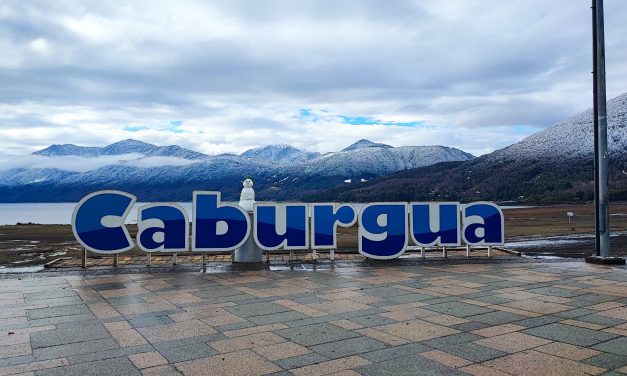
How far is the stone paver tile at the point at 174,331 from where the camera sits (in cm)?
691

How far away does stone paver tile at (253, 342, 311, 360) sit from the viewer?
608 cm

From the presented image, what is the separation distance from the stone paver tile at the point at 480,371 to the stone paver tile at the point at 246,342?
2.40m

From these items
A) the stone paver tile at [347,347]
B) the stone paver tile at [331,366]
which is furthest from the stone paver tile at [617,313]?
the stone paver tile at [331,366]

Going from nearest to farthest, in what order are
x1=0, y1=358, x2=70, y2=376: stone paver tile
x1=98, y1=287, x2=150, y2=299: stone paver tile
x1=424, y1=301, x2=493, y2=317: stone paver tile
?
x1=0, y1=358, x2=70, y2=376: stone paver tile → x1=424, y1=301, x2=493, y2=317: stone paver tile → x1=98, y1=287, x2=150, y2=299: stone paver tile

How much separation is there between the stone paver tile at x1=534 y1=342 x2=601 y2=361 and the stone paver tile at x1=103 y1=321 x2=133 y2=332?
18.6 feet

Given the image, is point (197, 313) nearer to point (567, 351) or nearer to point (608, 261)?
point (567, 351)

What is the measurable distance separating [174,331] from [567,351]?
5169 mm

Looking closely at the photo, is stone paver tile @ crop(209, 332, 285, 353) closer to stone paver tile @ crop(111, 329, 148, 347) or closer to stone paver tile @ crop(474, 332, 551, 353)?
stone paver tile @ crop(111, 329, 148, 347)

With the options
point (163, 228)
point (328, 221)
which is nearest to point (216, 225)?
point (163, 228)

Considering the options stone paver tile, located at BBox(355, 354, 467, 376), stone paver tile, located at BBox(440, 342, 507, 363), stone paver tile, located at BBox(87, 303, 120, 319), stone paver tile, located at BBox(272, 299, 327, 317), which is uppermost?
stone paver tile, located at BBox(87, 303, 120, 319)

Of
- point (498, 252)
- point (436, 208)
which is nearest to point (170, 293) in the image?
point (436, 208)

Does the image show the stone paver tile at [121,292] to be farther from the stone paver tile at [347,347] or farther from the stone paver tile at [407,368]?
the stone paver tile at [407,368]

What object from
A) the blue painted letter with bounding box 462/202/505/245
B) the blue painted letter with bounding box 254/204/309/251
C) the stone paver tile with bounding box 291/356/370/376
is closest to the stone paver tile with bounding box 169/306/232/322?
the stone paver tile with bounding box 291/356/370/376

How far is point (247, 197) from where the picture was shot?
15.5 meters
